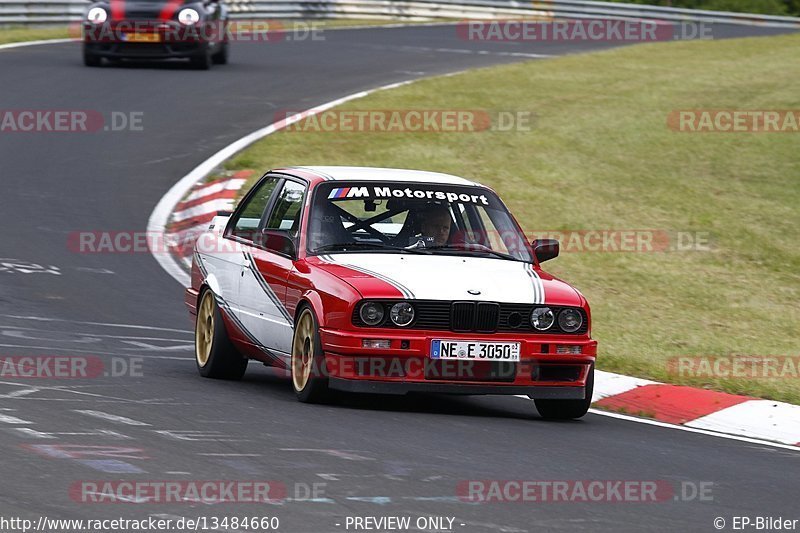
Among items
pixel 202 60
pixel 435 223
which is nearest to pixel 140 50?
pixel 202 60

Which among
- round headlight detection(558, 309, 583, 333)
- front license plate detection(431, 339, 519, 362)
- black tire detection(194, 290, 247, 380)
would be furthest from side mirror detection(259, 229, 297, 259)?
round headlight detection(558, 309, 583, 333)

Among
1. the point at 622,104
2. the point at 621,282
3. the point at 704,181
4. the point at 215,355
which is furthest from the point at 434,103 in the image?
the point at 215,355

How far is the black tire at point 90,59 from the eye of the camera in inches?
1015

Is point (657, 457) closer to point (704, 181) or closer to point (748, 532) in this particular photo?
point (748, 532)

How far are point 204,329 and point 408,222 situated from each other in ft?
5.69

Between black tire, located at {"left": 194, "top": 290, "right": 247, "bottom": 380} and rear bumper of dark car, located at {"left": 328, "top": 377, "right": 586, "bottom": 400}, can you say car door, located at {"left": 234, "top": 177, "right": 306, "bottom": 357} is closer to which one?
black tire, located at {"left": 194, "top": 290, "right": 247, "bottom": 380}

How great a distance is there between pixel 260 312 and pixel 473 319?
1609 mm

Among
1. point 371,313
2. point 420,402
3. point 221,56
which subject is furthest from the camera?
point 221,56

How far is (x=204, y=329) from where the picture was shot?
33.9 ft
